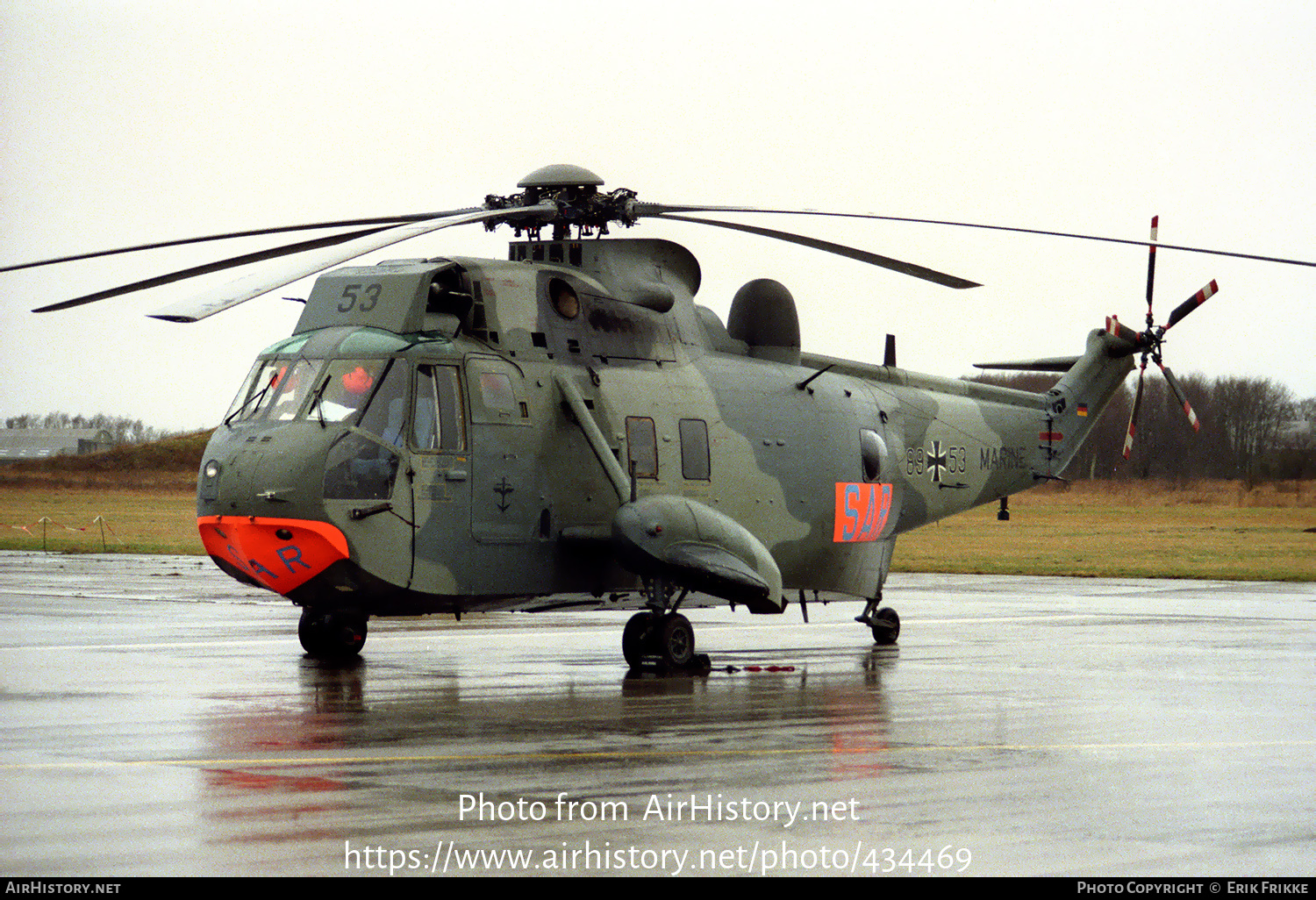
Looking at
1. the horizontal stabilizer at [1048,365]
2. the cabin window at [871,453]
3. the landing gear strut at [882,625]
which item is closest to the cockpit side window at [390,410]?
the cabin window at [871,453]

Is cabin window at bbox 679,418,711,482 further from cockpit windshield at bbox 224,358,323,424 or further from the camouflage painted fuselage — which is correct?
cockpit windshield at bbox 224,358,323,424

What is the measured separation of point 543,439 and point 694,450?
2.17 m

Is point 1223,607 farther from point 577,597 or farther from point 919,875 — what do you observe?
point 919,875

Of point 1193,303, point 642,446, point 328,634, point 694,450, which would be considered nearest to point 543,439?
point 642,446

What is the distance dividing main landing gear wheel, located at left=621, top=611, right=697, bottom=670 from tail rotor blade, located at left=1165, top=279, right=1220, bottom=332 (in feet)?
34.2

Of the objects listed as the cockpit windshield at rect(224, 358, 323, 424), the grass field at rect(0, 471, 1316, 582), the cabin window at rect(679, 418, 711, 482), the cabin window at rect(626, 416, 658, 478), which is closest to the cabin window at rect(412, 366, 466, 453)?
the cockpit windshield at rect(224, 358, 323, 424)

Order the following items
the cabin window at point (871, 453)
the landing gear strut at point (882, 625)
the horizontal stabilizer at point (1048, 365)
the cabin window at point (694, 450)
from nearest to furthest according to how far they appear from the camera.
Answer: the cabin window at point (694, 450) < the cabin window at point (871, 453) < the landing gear strut at point (882, 625) < the horizontal stabilizer at point (1048, 365)

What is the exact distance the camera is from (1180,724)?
13117 millimetres

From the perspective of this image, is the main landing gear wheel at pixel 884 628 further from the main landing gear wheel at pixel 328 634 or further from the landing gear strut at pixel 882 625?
the main landing gear wheel at pixel 328 634

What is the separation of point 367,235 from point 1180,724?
28.5ft

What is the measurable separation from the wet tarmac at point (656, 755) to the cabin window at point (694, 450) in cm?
227

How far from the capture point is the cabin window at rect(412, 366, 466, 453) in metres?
15.9

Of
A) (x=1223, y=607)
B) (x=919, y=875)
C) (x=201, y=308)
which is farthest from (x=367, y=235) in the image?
(x=1223, y=607)

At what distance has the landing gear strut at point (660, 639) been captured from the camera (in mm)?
17078
